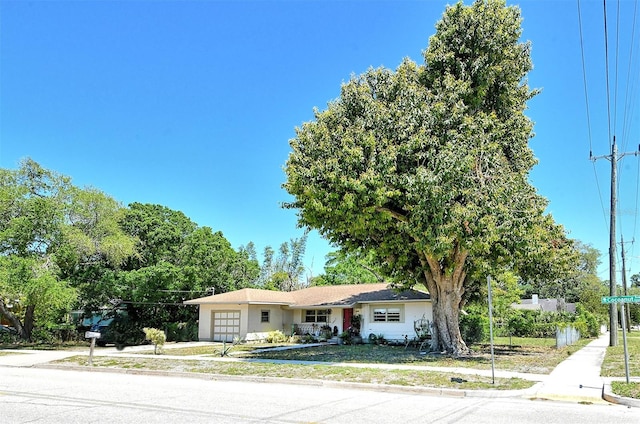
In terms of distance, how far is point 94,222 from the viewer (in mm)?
28703

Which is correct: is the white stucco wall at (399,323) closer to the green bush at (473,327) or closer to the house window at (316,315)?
the green bush at (473,327)

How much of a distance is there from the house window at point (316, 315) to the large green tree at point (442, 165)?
11222 millimetres

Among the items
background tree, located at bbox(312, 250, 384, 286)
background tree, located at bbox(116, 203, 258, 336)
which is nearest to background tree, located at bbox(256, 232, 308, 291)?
background tree, located at bbox(312, 250, 384, 286)

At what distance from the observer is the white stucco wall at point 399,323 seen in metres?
27.7

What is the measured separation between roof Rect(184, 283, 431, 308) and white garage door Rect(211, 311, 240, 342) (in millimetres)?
1125

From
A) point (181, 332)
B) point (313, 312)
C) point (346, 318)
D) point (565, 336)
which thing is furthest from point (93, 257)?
point (565, 336)

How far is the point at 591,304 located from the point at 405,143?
51569mm

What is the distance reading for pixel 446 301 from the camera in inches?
832

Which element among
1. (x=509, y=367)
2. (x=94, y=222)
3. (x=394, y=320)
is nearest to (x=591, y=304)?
(x=394, y=320)

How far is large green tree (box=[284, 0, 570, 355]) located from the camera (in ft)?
56.4

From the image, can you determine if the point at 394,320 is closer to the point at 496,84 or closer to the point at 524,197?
the point at 524,197

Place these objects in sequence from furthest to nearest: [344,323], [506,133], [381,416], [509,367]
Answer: [344,323]
[506,133]
[509,367]
[381,416]

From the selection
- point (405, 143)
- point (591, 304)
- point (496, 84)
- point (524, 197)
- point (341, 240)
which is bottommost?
point (591, 304)

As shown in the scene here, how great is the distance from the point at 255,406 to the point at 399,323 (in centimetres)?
2017
